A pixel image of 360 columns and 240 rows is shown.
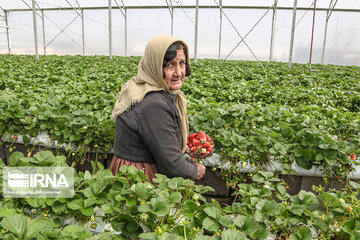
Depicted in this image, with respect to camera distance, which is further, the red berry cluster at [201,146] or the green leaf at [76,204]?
the red berry cluster at [201,146]

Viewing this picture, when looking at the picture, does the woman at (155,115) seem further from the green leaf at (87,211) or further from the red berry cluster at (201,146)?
the green leaf at (87,211)

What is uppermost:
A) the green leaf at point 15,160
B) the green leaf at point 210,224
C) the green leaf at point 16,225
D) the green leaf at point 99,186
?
the green leaf at point 15,160

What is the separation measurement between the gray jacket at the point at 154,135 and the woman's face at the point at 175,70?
80 mm

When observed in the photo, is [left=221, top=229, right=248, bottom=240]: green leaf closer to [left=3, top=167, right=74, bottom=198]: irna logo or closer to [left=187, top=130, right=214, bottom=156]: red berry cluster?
[left=3, top=167, right=74, bottom=198]: irna logo

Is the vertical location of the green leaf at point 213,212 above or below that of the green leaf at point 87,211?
above

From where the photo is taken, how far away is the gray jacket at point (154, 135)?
5.64 ft

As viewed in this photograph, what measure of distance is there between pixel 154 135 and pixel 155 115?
0.39 feet

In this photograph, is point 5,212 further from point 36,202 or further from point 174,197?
point 174,197

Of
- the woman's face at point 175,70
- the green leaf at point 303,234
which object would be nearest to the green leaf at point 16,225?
the green leaf at point 303,234

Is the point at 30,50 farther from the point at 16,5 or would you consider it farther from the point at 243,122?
the point at 243,122

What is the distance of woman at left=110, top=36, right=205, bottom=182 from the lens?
1729mm

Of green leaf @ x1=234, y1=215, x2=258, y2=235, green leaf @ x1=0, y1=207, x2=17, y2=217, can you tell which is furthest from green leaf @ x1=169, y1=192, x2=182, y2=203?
green leaf @ x1=0, y1=207, x2=17, y2=217

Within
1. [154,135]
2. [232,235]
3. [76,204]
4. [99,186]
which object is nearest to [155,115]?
[154,135]

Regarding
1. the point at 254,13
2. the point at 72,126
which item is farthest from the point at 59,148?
the point at 254,13
